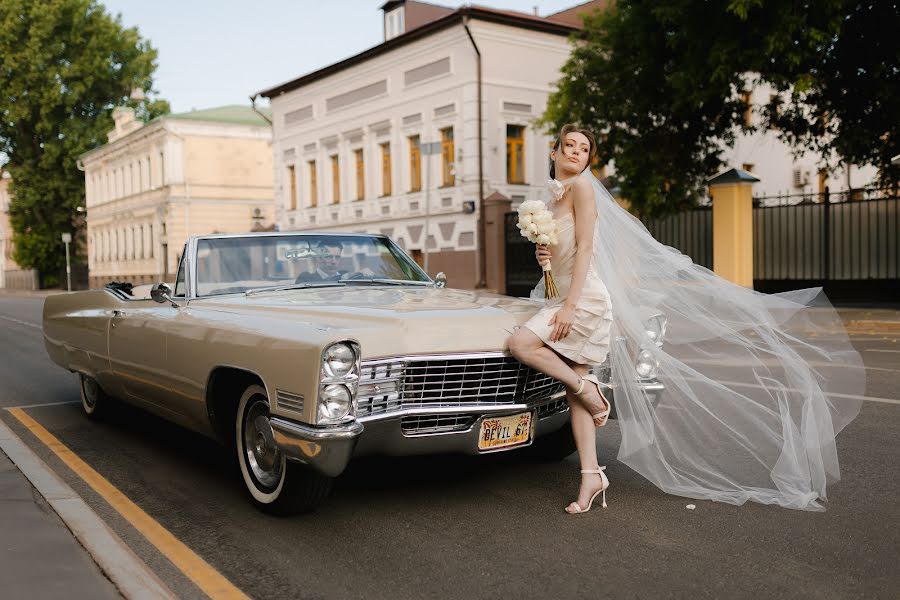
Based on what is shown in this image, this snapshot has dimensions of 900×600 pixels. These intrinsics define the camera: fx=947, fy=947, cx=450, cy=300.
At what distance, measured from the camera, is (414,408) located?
4.66 metres

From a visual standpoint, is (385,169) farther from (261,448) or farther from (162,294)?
(261,448)

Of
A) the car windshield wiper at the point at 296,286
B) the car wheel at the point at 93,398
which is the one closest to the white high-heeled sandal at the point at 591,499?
the car windshield wiper at the point at 296,286

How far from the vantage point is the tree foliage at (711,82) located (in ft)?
56.9

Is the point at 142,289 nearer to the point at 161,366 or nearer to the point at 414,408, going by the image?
the point at 161,366

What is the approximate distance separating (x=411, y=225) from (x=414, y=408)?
29.1 metres

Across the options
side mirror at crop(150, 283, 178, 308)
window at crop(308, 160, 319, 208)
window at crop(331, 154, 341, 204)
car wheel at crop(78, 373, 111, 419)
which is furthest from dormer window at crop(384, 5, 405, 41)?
side mirror at crop(150, 283, 178, 308)

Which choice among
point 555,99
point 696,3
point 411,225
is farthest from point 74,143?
point 696,3

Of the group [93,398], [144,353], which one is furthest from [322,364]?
[93,398]

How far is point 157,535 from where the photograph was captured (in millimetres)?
4746

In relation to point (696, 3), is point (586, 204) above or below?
below

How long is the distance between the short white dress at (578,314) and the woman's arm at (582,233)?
0.06m

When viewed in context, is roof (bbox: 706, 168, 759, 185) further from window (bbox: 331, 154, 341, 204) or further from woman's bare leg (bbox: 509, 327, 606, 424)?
window (bbox: 331, 154, 341, 204)

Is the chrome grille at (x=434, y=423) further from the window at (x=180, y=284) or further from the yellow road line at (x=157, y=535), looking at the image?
the window at (x=180, y=284)

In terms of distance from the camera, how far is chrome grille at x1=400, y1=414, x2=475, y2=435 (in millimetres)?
4688
